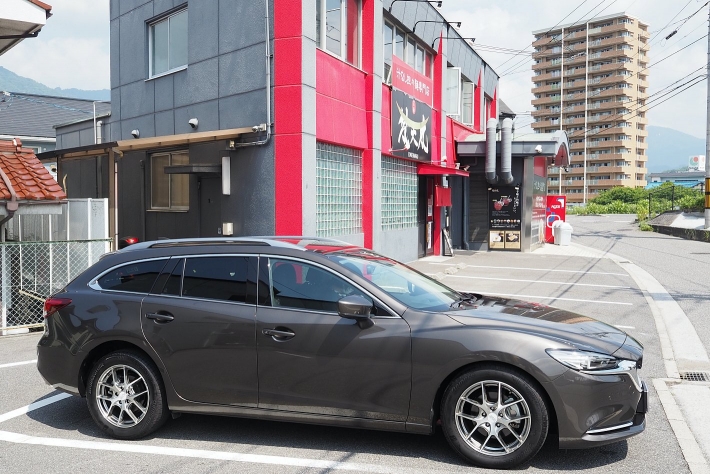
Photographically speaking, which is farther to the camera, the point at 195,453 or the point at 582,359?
the point at 195,453

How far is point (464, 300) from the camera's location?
5.15 meters

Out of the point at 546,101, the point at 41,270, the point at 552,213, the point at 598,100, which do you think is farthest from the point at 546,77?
the point at 41,270

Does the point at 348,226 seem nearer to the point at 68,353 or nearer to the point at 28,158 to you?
the point at 28,158

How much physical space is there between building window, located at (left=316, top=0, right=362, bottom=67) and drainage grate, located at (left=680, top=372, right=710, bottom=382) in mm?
9486

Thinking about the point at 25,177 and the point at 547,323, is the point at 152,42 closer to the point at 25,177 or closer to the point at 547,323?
the point at 25,177

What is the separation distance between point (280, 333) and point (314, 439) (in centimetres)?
91

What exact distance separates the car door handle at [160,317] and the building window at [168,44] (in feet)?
36.3

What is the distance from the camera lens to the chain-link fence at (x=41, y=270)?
9.89 m

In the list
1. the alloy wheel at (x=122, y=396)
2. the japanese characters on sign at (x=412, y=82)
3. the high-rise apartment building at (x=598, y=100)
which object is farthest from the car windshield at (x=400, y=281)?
the high-rise apartment building at (x=598, y=100)

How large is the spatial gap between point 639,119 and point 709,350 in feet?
302

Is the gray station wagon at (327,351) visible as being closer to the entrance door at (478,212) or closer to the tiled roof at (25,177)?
the tiled roof at (25,177)

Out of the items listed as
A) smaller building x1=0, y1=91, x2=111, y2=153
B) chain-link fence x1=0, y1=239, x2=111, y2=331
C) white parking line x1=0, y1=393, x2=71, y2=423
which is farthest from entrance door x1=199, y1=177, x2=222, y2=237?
smaller building x1=0, y1=91, x2=111, y2=153

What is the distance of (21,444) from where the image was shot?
4.77m

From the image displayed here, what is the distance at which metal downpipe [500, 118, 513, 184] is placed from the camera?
21.4m
